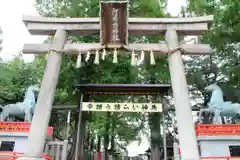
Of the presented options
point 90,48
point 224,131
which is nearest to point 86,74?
point 90,48

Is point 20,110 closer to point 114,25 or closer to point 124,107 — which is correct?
point 124,107

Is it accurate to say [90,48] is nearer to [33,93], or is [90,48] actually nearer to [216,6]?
[33,93]

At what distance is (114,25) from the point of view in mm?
8234

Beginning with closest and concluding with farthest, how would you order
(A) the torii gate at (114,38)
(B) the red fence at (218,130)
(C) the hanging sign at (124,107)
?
1. (A) the torii gate at (114,38)
2. (B) the red fence at (218,130)
3. (C) the hanging sign at (124,107)

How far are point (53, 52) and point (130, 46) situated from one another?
2614 mm

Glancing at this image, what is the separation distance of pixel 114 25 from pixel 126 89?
3.11m

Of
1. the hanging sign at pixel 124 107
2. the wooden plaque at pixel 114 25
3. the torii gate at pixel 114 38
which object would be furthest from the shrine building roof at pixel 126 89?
the wooden plaque at pixel 114 25

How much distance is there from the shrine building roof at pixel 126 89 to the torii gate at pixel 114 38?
191 centimetres

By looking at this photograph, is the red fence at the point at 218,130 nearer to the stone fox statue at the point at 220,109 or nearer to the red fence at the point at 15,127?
the stone fox statue at the point at 220,109

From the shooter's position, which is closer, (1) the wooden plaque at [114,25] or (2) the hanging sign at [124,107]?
(1) the wooden plaque at [114,25]

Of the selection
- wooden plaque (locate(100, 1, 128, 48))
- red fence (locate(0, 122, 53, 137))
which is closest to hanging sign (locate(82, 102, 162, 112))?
red fence (locate(0, 122, 53, 137))

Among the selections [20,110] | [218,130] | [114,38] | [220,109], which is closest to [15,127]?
[20,110]

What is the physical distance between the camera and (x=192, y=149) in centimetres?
663

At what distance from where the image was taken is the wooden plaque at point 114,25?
26.5 ft
